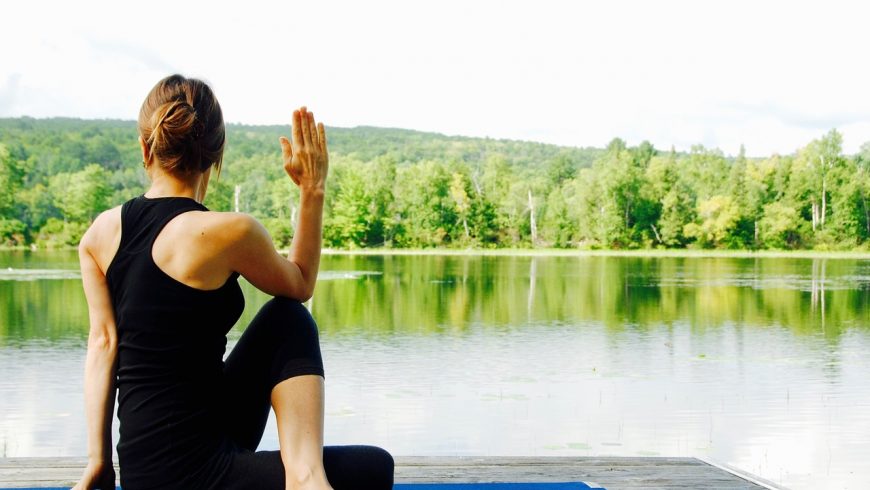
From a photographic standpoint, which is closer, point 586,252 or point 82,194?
point 586,252

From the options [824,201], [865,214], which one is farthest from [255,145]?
[865,214]

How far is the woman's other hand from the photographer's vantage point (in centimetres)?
157

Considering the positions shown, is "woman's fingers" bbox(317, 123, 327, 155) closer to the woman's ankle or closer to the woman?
the woman

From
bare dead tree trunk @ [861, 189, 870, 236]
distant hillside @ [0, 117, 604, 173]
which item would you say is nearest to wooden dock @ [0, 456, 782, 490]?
bare dead tree trunk @ [861, 189, 870, 236]

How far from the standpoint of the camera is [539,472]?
309 centimetres

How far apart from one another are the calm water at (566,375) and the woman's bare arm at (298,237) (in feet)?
14.2

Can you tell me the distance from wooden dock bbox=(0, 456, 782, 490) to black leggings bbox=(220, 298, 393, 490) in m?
1.47

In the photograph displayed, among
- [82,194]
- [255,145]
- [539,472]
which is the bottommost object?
[539,472]

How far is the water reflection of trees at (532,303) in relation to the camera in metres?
15.1

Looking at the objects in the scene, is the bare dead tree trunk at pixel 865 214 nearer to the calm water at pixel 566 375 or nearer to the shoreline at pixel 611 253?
the shoreline at pixel 611 253

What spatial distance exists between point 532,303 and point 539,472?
53.2ft

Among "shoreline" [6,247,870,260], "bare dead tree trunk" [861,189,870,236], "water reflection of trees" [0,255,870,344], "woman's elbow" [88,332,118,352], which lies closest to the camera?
"woman's elbow" [88,332,118,352]

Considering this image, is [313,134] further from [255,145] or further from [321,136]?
[255,145]

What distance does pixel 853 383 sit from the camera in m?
9.54
